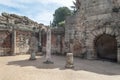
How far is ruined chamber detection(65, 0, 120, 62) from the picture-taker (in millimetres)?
10719

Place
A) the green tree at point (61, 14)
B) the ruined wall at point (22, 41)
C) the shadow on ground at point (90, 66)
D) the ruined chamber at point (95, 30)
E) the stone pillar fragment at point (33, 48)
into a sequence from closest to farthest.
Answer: the shadow on ground at point (90, 66) < the ruined chamber at point (95, 30) < the stone pillar fragment at point (33, 48) < the ruined wall at point (22, 41) < the green tree at point (61, 14)

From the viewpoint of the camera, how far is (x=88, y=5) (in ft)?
40.6

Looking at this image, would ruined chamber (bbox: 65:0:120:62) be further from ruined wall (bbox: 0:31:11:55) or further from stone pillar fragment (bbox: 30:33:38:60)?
ruined wall (bbox: 0:31:11:55)

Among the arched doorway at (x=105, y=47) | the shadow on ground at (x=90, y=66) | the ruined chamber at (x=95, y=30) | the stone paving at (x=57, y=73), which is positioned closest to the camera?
the stone paving at (x=57, y=73)

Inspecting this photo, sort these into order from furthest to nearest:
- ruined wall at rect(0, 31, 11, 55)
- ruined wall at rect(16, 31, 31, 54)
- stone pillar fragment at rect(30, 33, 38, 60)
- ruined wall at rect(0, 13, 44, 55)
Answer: ruined wall at rect(16, 31, 31, 54) → ruined wall at rect(0, 13, 44, 55) → ruined wall at rect(0, 31, 11, 55) → stone pillar fragment at rect(30, 33, 38, 60)

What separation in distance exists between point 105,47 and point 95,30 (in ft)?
7.23

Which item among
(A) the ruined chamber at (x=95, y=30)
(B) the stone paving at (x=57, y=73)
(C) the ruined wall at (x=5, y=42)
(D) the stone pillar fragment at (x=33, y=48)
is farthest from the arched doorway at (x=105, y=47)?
(C) the ruined wall at (x=5, y=42)

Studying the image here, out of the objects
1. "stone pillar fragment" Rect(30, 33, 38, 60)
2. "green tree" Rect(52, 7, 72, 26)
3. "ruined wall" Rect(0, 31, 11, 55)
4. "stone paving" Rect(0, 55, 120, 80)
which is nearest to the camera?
"stone paving" Rect(0, 55, 120, 80)

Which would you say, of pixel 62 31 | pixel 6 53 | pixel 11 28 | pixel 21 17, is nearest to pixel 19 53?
pixel 6 53

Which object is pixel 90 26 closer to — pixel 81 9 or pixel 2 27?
pixel 81 9

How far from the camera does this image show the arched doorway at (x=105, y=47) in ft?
40.7

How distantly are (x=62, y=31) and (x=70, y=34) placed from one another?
1651mm

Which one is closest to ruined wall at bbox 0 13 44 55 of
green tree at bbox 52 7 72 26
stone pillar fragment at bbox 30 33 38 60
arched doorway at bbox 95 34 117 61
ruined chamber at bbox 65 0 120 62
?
stone pillar fragment at bbox 30 33 38 60

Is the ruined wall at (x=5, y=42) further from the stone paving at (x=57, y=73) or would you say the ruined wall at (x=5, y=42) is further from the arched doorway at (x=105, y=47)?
the arched doorway at (x=105, y=47)
